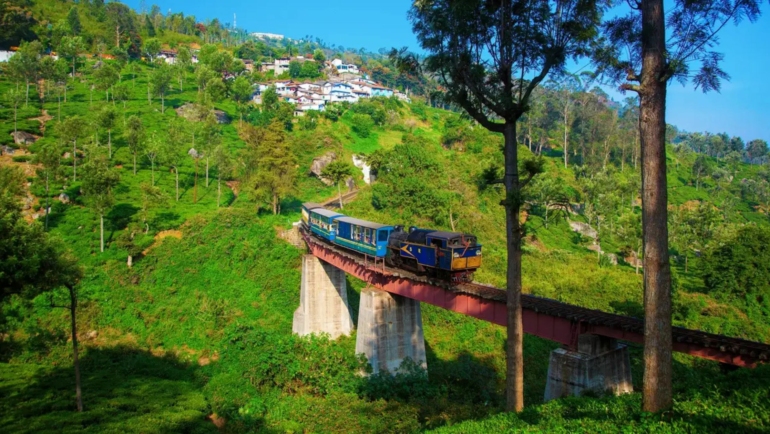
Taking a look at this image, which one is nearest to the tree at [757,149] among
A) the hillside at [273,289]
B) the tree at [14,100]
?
the hillside at [273,289]

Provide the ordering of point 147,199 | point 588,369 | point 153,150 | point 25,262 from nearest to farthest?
point 588,369
point 25,262
point 147,199
point 153,150

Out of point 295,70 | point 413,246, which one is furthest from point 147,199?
point 295,70

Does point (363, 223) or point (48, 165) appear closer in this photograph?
point (363, 223)

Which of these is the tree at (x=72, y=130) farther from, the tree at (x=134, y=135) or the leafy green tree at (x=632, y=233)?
the leafy green tree at (x=632, y=233)

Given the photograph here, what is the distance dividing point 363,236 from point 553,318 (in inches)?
510

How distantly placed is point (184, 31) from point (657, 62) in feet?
542

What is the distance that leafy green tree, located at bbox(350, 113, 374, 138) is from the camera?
7706cm

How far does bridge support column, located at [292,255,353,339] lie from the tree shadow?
24.9 feet

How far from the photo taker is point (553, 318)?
15664mm

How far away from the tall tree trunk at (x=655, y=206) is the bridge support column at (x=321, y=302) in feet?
76.1

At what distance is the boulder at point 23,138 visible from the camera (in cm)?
5094

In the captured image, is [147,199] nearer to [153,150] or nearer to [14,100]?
[153,150]

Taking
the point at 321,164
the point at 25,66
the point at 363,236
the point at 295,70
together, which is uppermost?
the point at 295,70

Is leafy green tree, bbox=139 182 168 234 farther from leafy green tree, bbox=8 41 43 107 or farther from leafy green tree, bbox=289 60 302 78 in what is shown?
leafy green tree, bbox=289 60 302 78
